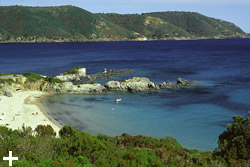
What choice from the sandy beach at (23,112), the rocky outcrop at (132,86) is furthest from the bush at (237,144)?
the rocky outcrop at (132,86)

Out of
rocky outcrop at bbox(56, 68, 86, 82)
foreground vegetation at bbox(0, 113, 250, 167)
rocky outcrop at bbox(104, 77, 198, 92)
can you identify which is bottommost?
foreground vegetation at bbox(0, 113, 250, 167)

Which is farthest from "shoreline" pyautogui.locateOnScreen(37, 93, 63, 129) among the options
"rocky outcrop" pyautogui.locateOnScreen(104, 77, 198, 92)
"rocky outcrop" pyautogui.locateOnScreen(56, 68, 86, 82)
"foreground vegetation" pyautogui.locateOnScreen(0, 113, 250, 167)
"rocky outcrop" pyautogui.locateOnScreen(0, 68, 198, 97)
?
"foreground vegetation" pyautogui.locateOnScreen(0, 113, 250, 167)

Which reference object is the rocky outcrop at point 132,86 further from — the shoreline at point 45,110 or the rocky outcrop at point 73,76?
the rocky outcrop at point 73,76

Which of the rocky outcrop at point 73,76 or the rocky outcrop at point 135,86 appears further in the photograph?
the rocky outcrop at point 73,76

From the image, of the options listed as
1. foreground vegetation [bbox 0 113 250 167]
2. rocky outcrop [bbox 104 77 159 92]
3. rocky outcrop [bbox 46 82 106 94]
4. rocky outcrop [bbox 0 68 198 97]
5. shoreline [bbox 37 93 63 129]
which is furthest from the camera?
rocky outcrop [bbox 104 77 159 92]

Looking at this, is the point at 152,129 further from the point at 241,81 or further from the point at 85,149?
the point at 241,81

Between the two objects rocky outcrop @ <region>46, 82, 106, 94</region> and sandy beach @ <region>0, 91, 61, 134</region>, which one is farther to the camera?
rocky outcrop @ <region>46, 82, 106, 94</region>

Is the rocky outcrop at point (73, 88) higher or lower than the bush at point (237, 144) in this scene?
higher

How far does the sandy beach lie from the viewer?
107ft

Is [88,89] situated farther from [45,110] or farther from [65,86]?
[45,110]

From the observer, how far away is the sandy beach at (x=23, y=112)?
107 feet

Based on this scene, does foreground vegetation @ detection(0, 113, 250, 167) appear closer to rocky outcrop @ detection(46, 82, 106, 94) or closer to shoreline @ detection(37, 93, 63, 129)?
shoreline @ detection(37, 93, 63, 129)

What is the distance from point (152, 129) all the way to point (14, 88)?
2992 cm

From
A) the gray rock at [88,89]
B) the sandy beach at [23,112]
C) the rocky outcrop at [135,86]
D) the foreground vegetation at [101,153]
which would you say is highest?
the rocky outcrop at [135,86]
